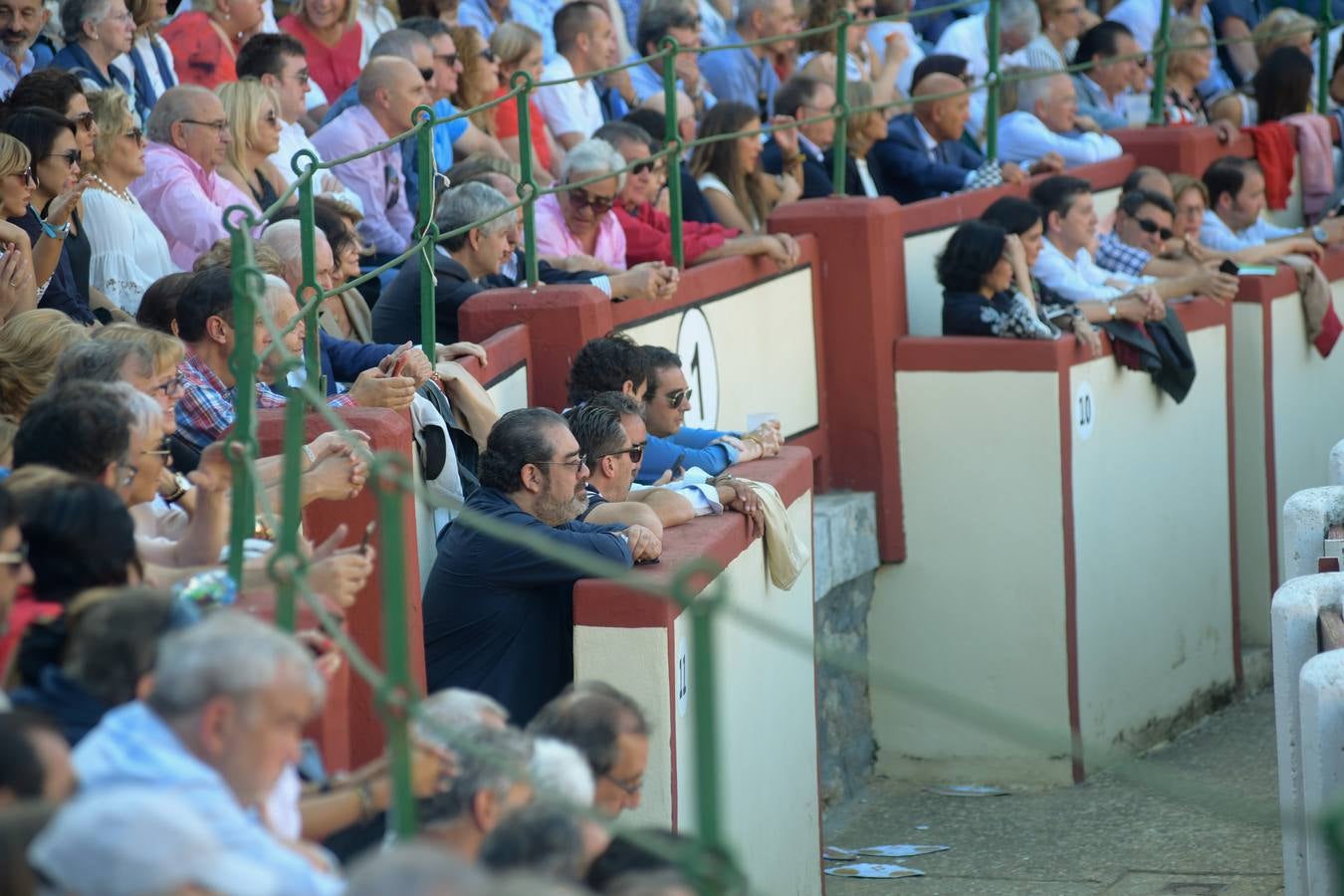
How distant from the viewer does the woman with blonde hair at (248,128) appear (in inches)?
291

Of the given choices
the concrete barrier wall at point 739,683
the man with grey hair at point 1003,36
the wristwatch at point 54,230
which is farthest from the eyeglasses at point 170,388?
the man with grey hair at point 1003,36

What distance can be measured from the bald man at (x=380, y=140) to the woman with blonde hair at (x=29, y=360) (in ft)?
9.64

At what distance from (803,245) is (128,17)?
10.1 ft

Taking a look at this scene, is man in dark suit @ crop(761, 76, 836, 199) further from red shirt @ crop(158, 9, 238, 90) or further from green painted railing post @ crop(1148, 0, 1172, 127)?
green painted railing post @ crop(1148, 0, 1172, 127)

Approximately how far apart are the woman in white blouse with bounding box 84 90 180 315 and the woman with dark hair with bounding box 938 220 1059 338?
3.81 meters

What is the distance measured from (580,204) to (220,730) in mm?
4986

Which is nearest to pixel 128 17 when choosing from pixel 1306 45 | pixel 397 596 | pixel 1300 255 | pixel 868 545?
pixel 868 545

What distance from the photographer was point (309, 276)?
5871 millimetres

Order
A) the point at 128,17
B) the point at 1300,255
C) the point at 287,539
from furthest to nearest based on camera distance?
the point at 1300,255 < the point at 128,17 < the point at 287,539

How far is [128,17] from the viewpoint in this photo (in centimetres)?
762

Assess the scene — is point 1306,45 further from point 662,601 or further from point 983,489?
point 662,601

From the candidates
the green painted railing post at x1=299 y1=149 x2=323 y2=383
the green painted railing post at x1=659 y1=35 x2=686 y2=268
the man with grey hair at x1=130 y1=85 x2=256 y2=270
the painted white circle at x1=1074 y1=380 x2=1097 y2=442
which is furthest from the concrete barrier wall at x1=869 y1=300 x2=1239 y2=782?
the green painted railing post at x1=299 y1=149 x2=323 y2=383

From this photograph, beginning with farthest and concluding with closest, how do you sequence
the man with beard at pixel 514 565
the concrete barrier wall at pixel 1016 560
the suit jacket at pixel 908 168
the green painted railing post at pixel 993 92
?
the green painted railing post at pixel 993 92, the suit jacket at pixel 908 168, the concrete barrier wall at pixel 1016 560, the man with beard at pixel 514 565

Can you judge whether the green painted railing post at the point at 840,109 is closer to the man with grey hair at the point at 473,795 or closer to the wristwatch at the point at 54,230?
the wristwatch at the point at 54,230
